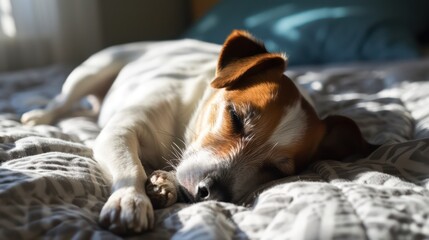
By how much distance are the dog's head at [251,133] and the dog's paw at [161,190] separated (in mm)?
35

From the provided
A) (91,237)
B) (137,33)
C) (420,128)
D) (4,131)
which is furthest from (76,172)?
(137,33)

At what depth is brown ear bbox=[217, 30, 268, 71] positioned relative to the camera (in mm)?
1398

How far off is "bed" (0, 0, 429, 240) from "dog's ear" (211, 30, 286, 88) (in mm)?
304

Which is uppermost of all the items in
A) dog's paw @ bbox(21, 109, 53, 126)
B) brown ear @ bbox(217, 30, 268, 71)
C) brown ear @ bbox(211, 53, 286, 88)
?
brown ear @ bbox(217, 30, 268, 71)

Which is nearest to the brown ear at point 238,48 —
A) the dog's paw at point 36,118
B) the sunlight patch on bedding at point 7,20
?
the dog's paw at point 36,118

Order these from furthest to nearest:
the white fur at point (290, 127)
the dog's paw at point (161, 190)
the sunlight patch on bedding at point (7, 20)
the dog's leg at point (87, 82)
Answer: the sunlight patch on bedding at point (7, 20) < the dog's leg at point (87, 82) < the white fur at point (290, 127) < the dog's paw at point (161, 190)

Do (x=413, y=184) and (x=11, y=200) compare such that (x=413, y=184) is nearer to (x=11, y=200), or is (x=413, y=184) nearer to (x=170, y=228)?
(x=170, y=228)

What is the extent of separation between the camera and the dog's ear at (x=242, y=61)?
1.30 meters

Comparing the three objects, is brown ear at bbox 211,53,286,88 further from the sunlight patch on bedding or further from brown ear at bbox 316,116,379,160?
the sunlight patch on bedding

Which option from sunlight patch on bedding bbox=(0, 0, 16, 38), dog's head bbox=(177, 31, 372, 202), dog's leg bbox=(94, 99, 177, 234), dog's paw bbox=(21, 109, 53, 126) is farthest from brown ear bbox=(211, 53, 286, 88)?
sunlight patch on bedding bbox=(0, 0, 16, 38)

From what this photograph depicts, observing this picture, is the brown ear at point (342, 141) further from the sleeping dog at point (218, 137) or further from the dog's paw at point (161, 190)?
the dog's paw at point (161, 190)

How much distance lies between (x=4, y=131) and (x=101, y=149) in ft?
1.15

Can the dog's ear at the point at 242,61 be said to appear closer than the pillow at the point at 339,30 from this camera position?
Yes

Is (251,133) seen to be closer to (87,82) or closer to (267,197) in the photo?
(267,197)
